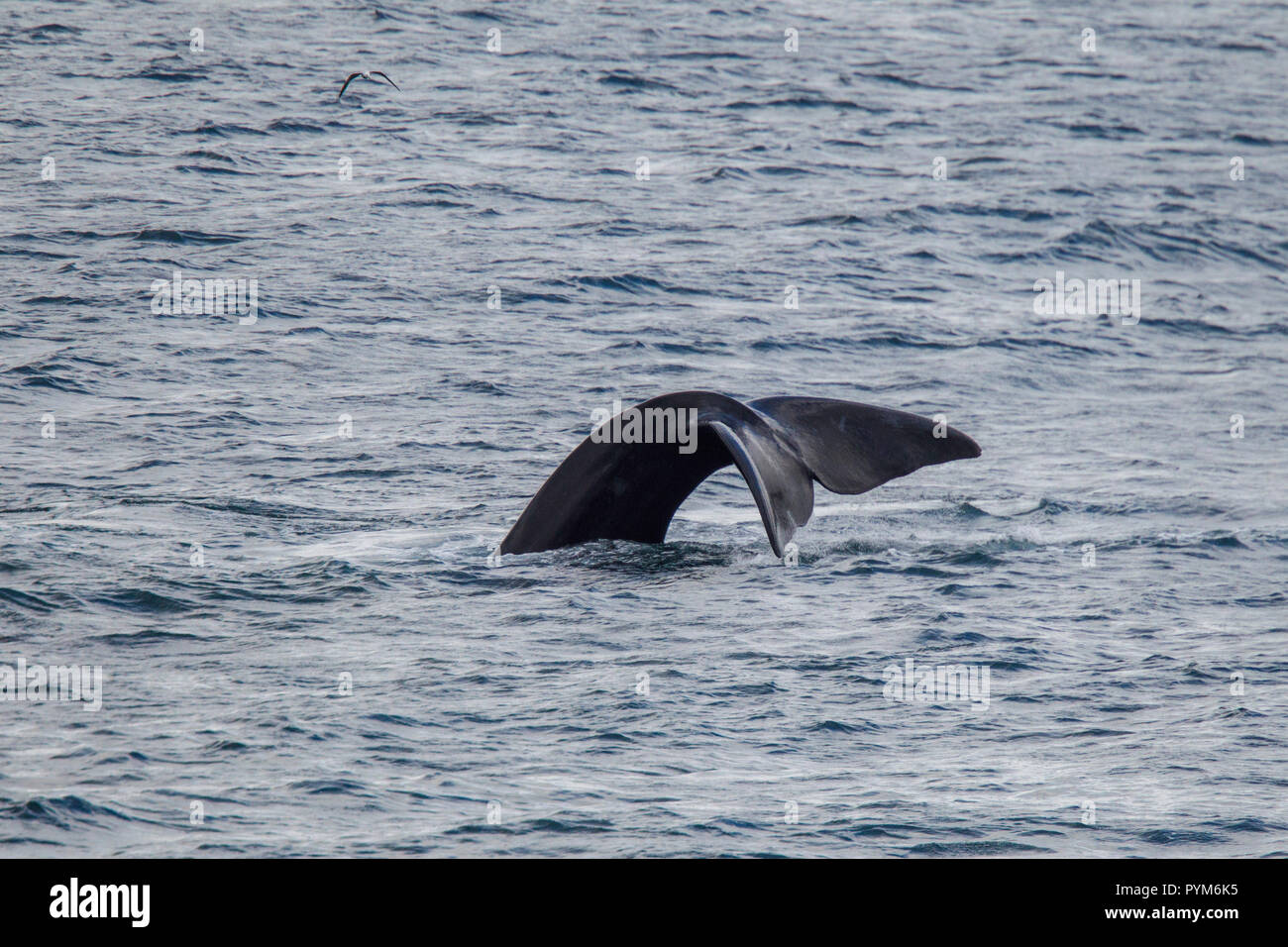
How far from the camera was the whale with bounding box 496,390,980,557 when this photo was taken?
30.1ft

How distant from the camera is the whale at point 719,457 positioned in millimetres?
9164

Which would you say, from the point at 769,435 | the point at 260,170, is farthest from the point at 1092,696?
the point at 260,170

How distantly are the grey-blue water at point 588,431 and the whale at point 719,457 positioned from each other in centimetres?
31

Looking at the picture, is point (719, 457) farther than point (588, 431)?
No

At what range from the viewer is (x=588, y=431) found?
583 inches

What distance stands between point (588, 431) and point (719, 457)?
5346 millimetres

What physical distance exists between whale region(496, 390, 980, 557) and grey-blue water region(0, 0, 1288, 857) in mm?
310

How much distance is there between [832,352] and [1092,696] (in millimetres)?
10006

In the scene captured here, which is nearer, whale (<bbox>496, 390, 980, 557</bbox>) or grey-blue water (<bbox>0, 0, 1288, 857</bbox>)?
grey-blue water (<bbox>0, 0, 1288, 857</bbox>)

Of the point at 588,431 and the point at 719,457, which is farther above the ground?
the point at 588,431

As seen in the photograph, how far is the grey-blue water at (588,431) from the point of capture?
716 cm

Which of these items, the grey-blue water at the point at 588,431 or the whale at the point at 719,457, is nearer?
the grey-blue water at the point at 588,431
